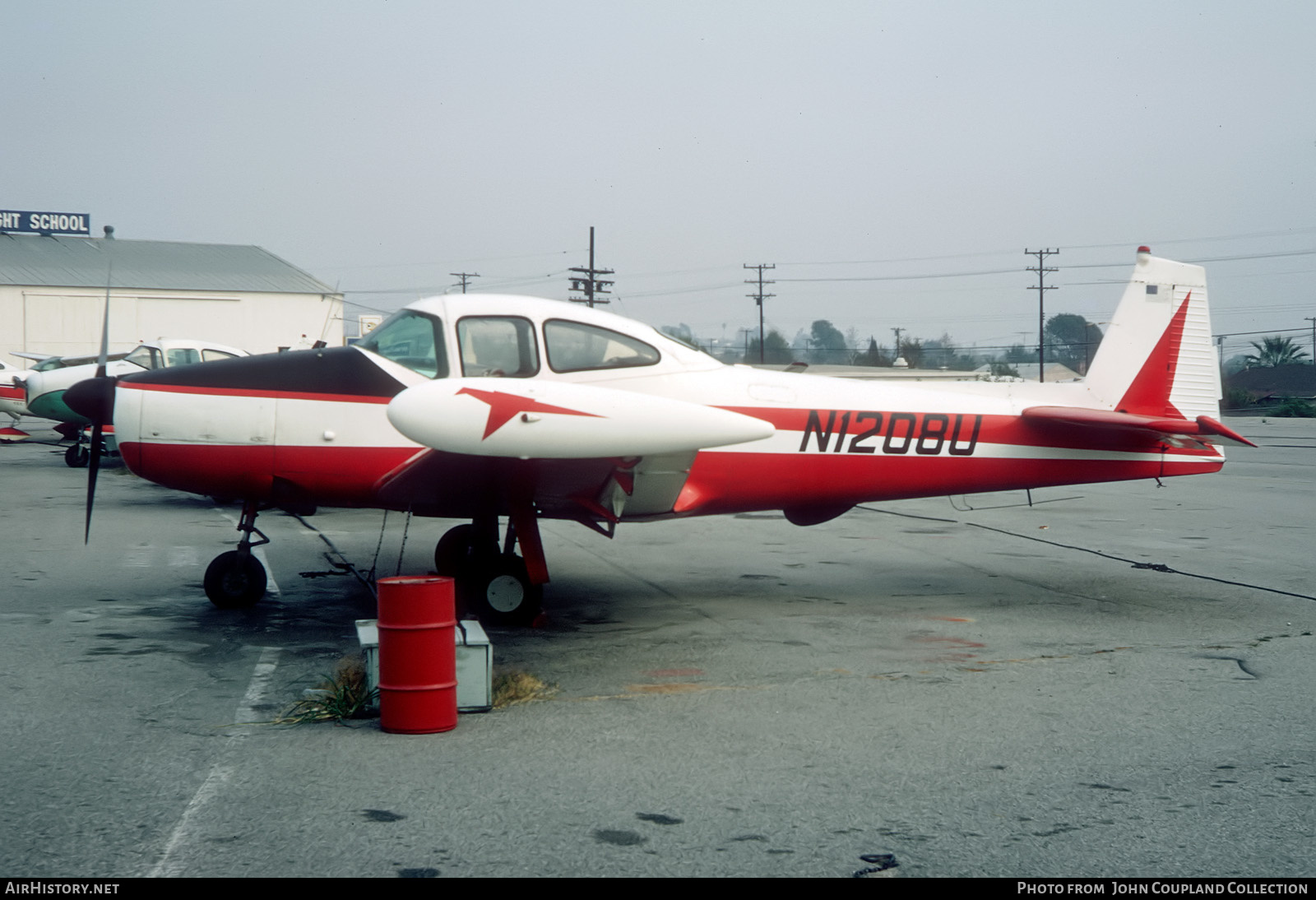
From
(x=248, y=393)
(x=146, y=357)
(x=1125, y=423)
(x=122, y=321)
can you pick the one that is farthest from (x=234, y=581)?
(x=122, y=321)

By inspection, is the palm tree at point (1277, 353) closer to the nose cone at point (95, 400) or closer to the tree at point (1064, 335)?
the tree at point (1064, 335)

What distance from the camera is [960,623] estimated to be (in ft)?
26.6

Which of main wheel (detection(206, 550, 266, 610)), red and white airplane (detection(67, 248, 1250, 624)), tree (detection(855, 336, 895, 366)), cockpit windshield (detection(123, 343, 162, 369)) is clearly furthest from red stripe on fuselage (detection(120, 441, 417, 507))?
tree (detection(855, 336, 895, 366))

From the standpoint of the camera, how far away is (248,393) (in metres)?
7.68

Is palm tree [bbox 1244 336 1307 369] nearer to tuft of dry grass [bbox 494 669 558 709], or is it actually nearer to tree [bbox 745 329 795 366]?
tree [bbox 745 329 795 366]

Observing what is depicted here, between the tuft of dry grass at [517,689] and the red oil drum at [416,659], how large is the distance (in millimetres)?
582

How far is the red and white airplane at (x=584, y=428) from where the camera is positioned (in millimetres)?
6395

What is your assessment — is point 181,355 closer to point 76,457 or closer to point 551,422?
point 76,457

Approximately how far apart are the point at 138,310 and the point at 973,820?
219 ft

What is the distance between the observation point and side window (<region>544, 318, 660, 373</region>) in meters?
7.88

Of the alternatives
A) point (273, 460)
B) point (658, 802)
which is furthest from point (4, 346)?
point (658, 802)

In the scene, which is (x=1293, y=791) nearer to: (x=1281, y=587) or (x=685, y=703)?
(x=685, y=703)

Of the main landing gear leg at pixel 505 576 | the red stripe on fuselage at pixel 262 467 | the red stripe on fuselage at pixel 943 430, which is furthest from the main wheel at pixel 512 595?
the red stripe on fuselage at pixel 943 430

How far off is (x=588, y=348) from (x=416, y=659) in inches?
132
